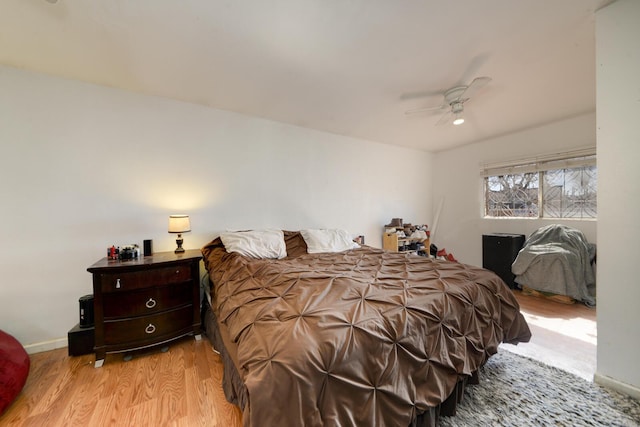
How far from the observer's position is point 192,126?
8.66ft

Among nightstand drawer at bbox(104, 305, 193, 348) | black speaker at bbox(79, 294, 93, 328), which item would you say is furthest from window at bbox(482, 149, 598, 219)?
black speaker at bbox(79, 294, 93, 328)

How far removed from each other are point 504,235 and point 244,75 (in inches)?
159

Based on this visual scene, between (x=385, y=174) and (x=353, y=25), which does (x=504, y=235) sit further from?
(x=353, y=25)

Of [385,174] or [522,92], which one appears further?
[385,174]

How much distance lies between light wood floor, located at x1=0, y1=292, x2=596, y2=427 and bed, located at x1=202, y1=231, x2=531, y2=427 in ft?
0.80

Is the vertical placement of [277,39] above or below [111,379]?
above

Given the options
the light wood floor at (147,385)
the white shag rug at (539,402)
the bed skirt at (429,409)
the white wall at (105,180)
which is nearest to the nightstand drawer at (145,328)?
the light wood floor at (147,385)

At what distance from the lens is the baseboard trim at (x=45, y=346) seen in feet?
6.53

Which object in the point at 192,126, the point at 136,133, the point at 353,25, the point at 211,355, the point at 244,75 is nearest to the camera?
the point at 353,25

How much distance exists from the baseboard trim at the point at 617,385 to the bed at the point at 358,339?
15.0 inches

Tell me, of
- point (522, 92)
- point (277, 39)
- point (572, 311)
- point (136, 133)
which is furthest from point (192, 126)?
point (572, 311)

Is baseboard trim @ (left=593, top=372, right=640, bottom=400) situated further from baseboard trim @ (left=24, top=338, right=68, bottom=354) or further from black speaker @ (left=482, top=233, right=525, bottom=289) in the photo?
baseboard trim @ (left=24, top=338, right=68, bottom=354)

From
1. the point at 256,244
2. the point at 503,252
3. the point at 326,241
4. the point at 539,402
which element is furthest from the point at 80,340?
the point at 503,252

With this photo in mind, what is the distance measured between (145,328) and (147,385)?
0.46m
